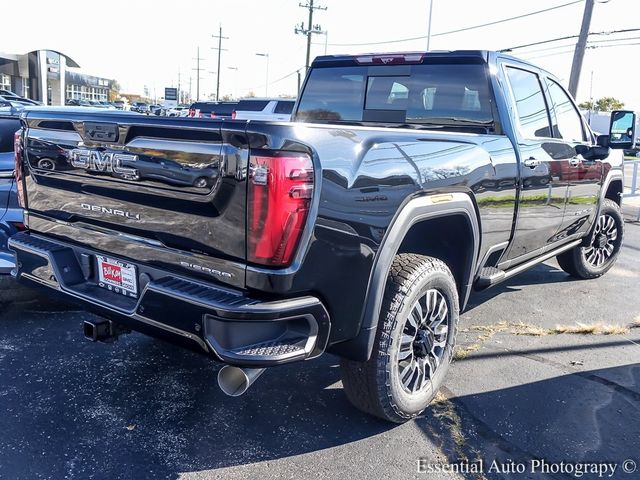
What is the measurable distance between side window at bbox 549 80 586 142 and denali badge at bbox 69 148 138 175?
3.41 metres

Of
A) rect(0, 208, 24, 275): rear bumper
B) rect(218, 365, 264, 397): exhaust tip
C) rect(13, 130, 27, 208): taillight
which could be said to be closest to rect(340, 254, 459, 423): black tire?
rect(218, 365, 264, 397): exhaust tip

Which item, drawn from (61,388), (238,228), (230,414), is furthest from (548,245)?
(61,388)

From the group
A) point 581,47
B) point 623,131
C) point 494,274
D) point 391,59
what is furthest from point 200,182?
point 581,47

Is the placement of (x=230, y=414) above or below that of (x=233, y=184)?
below

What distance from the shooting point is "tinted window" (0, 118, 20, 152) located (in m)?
4.70

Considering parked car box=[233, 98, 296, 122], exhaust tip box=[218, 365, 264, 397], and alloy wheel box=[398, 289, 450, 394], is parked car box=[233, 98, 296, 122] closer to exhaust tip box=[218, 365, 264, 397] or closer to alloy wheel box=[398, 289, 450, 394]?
alloy wheel box=[398, 289, 450, 394]

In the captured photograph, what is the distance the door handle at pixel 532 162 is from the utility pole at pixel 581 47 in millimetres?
15093

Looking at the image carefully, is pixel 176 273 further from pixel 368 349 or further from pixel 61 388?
pixel 61 388

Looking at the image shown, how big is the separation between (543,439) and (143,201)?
238 centimetres

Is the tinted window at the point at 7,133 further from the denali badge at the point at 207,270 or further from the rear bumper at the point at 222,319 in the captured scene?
the denali badge at the point at 207,270

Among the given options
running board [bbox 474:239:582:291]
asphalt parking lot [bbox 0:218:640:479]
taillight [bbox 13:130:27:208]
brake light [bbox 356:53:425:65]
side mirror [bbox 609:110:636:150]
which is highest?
brake light [bbox 356:53:425:65]

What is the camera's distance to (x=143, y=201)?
103 inches

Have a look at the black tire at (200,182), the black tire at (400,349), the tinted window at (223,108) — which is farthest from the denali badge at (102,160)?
the tinted window at (223,108)

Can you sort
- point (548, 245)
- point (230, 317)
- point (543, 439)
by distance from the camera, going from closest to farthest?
point (230, 317)
point (543, 439)
point (548, 245)
